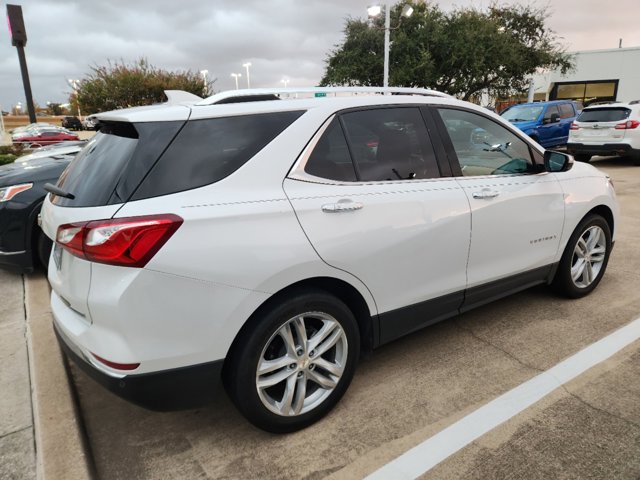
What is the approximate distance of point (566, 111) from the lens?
1515cm

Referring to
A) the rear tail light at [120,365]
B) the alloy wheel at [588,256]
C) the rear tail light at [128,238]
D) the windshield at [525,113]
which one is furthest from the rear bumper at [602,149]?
the rear tail light at [120,365]

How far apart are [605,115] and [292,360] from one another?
508 inches

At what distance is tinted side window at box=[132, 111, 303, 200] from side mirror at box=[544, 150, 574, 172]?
7.08 feet

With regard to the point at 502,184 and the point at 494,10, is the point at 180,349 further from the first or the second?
the point at 494,10

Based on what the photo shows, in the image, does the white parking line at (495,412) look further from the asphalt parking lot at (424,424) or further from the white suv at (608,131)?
the white suv at (608,131)

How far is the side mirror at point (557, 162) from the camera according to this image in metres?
3.45

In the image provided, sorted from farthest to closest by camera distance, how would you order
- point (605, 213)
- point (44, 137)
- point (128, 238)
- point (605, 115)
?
1. point (44, 137)
2. point (605, 115)
3. point (605, 213)
4. point (128, 238)

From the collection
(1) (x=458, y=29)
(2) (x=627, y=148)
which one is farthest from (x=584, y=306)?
(1) (x=458, y=29)

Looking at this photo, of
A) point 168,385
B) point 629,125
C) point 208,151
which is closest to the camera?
point 168,385

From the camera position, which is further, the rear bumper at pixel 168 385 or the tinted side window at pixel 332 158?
the tinted side window at pixel 332 158

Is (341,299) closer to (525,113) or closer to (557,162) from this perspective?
(557,162)

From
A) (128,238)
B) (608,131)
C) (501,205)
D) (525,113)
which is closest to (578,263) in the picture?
(501,205)

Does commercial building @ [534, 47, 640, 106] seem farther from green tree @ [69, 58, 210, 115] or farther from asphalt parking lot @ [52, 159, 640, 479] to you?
asphalt parking lot @ [52, 159, 640, 479]

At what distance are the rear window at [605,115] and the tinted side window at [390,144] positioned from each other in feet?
38.0
